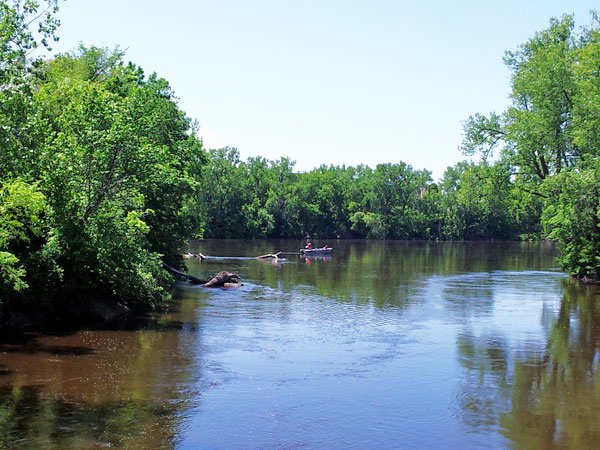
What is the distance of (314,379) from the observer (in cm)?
1577

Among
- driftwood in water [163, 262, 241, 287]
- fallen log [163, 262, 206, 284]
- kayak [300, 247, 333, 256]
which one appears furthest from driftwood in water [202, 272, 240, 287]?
kayak [300, 247, 333, 256]

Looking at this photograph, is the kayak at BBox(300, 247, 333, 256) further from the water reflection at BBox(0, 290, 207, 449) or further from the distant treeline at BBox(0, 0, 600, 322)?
the water reflection at BBox(0, 290, 207, 449)

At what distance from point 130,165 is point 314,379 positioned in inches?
418

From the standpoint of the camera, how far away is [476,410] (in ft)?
44.4

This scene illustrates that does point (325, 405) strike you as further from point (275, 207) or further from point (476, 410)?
point (275, 207)

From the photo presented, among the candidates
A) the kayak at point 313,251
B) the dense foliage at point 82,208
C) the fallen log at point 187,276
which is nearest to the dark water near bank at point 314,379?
the dense foliage at point 82,208

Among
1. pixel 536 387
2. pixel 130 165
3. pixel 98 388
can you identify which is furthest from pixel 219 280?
pixel 536 387

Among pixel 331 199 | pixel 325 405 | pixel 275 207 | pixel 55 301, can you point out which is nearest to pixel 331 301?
pixel 55 301

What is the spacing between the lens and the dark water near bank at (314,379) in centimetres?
1181

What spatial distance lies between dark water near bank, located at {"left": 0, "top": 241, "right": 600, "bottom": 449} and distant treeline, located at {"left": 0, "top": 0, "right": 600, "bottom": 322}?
2305mm

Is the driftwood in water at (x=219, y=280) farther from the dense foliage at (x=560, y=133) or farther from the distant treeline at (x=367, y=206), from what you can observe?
the distant treeline at (x=367, y=206)

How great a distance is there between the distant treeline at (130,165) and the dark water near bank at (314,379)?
7.56ft

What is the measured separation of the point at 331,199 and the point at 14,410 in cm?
11691

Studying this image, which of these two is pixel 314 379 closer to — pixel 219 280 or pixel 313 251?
pixel 219 280
